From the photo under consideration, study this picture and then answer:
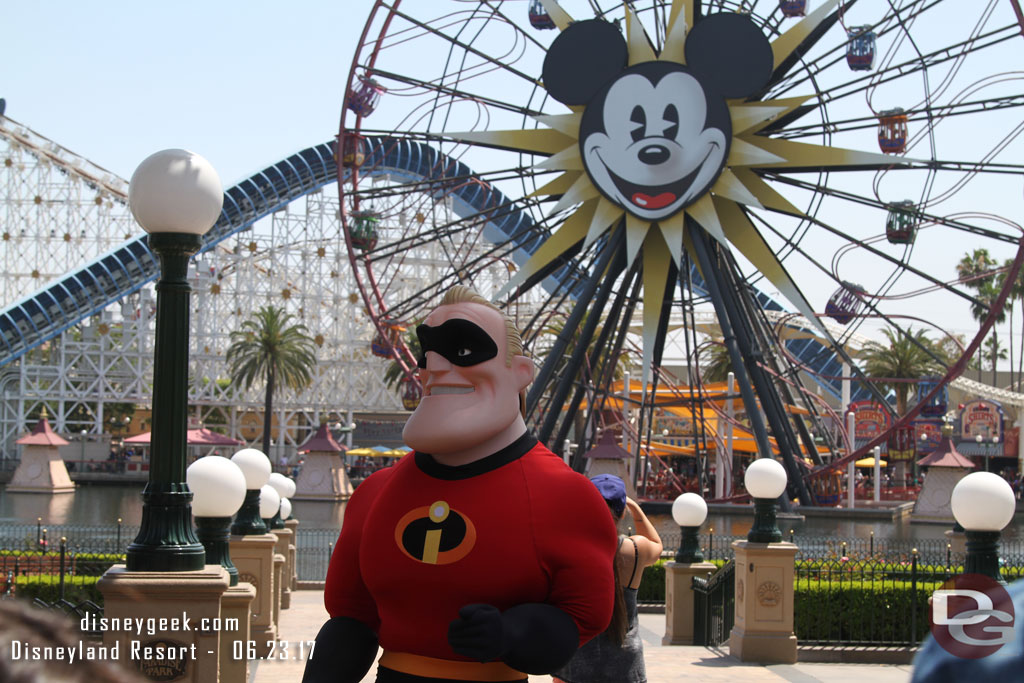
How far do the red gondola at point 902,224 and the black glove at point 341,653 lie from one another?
63.1 feet

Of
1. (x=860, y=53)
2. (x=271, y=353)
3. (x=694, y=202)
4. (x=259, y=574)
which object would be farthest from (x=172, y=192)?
(x=271, y=353)

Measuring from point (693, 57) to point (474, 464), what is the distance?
1866cm

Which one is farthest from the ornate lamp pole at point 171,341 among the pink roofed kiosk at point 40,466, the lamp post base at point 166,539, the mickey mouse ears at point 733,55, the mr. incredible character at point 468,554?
the pink roofed kiosk at point 40,466

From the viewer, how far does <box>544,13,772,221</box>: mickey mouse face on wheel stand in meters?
21.3

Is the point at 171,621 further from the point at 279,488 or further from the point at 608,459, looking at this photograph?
the point at 608,459

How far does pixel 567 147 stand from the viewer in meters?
22.1

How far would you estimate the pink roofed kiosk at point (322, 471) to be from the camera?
1558 inches

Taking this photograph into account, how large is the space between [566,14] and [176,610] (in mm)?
18836

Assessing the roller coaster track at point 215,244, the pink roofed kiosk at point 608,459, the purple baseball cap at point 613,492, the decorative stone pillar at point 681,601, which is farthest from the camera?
the roller coaster track at point 215,244

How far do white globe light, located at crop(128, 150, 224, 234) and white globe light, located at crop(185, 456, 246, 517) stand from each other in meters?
1.73

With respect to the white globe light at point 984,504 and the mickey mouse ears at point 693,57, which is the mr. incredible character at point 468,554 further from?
the mickey mouse ears at point 693,57

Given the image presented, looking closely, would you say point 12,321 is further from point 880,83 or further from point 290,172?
point 880,83

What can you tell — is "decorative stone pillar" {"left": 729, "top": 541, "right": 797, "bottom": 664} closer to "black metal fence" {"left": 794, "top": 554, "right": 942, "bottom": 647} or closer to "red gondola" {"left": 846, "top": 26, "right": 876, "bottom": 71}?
"black metal fence" {"left": 794, "top": 554, "right": 942, "bottom": 647}

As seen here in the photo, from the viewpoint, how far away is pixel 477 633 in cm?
337
